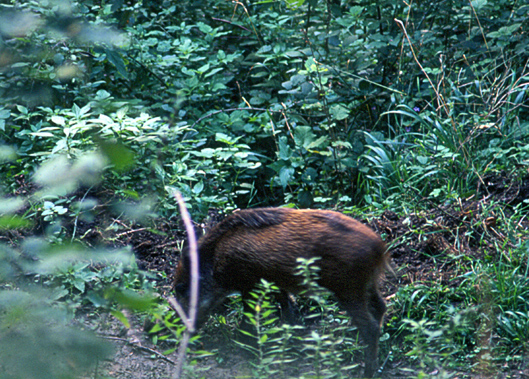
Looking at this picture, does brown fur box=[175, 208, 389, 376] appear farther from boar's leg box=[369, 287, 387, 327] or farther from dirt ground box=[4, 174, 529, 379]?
dirt ground box=[4, 174, 529, 379]

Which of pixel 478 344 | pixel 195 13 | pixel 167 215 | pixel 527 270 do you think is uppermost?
pixel 195 13

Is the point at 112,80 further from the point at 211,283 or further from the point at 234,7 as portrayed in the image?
the point at 211,283

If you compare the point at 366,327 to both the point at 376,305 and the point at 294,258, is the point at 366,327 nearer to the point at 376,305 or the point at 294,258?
the point at 376,305

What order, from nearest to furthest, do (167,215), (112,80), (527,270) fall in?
(527,270)
(167,215)
(112,80)

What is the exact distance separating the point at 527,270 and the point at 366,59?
319cm

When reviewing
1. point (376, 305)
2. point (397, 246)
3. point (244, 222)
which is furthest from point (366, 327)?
point (397, 246)

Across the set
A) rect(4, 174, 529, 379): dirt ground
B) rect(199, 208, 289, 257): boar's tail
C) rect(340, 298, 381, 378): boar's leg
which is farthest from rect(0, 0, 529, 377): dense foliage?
rect(199, 208, 289, 257): boar's tail

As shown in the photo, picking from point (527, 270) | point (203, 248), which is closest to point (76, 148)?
point (203, 248)

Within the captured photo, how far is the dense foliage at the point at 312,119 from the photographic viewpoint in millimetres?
4258

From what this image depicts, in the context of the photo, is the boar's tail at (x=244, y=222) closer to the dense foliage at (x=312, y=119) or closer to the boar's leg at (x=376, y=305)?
the dense foliage at (x=312, y=119)

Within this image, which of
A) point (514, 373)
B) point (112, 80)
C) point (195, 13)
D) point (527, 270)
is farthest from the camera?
point (195, 13)

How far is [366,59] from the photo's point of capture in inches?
245

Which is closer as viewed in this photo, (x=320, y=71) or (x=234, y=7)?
(x=320, y=71)

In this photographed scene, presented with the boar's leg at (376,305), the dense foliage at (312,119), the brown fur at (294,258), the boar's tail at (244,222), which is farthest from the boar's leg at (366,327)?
the boar's tail at (244,222)
